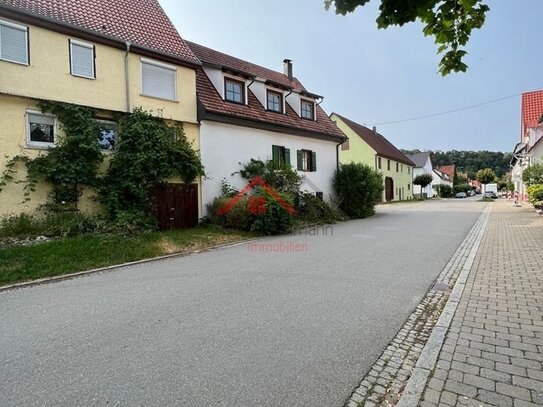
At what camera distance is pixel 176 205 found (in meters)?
13.8

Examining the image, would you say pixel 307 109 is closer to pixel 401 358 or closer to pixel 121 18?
pixel 121 18

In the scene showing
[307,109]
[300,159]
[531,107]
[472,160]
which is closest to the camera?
[300,159]

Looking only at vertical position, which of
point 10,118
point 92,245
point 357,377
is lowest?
point 357,377

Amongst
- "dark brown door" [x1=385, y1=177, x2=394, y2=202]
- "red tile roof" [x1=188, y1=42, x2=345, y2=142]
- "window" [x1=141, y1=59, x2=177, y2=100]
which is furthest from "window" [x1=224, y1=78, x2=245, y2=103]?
"dark brown door" [x1=385, y1=177, x2=394, y2=202]

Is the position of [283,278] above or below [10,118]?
below

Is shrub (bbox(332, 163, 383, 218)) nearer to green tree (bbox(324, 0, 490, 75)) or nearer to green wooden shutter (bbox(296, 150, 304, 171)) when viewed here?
green wooden shutter (bbox(296, 150, 304, 171))

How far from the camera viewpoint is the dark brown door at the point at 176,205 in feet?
43.3

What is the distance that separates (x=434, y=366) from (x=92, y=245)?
8.94 m

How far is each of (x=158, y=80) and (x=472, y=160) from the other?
126147 millimetres

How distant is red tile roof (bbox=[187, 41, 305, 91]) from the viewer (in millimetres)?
18266

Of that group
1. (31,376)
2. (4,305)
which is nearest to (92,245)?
(4,305)

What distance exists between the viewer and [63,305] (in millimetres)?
5578

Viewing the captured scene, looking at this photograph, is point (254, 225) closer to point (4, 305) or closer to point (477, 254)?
point (477, 254)

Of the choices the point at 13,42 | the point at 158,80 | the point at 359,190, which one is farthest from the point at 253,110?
the point at 13,42
